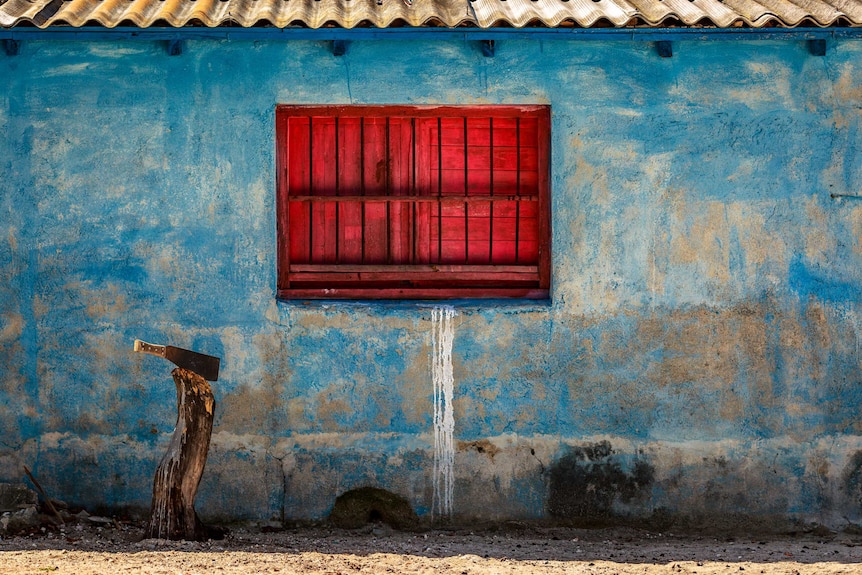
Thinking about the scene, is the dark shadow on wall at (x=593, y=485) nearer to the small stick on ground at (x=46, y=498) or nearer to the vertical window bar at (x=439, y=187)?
the vertical window bar at (x=439, y=187)

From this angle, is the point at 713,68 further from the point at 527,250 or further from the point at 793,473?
the point at 793,473

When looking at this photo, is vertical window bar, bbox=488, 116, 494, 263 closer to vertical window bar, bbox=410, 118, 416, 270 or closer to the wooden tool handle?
vertical window bar, bbox=410, 118, 416, 270

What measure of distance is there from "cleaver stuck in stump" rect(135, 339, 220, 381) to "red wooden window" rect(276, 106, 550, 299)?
3.14 ft

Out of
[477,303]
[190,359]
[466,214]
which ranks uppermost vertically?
[466,214]

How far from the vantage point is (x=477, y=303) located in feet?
20.7

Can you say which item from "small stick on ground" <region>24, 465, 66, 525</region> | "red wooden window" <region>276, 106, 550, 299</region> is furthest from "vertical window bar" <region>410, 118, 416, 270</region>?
"small stick on ground" <region>24, 465, 66, 525</region>

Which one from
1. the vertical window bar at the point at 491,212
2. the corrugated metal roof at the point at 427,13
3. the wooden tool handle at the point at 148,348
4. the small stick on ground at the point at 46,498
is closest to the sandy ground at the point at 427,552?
the small stick on ground at the point at 46,498

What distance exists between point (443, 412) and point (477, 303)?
0.72 meters

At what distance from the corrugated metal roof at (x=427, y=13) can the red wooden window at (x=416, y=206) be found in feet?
2.22

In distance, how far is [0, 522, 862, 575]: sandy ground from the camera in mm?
5301

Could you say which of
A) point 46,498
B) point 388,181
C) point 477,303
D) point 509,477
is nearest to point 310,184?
point 388,181

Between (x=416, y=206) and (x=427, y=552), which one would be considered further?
(x=416, y=206)

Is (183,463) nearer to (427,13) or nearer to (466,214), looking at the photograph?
(466,214)

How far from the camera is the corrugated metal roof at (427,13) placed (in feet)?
18.6
